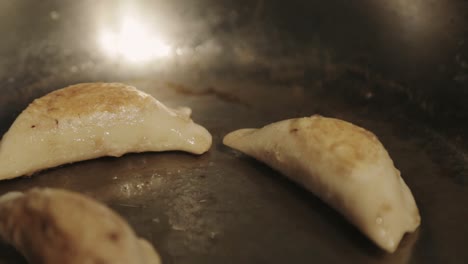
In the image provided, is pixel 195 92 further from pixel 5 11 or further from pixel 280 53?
pixel 5 11

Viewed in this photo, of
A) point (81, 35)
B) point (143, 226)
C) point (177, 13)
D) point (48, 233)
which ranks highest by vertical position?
point (177, 13)

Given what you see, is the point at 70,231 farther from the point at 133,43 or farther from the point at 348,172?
the point at 133,43

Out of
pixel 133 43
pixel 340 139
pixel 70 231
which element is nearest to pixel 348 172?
pixel 340 139

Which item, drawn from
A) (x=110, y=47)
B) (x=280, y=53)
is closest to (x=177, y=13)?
(x=110, y=47)

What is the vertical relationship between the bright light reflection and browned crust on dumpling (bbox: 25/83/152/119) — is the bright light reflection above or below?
above

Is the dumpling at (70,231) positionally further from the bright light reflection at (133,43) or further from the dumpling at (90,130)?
the bright light reflection at (133,43)

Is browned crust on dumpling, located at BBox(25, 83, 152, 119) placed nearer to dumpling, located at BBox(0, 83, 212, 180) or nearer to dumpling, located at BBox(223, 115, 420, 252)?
dumpling, located at BBox(0, 83, 212, 180)

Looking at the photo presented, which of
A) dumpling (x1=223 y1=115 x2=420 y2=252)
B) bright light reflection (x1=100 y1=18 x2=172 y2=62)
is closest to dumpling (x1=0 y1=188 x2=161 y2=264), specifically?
dumpling (x1=223 y1=115 x2=420 y2=252)
